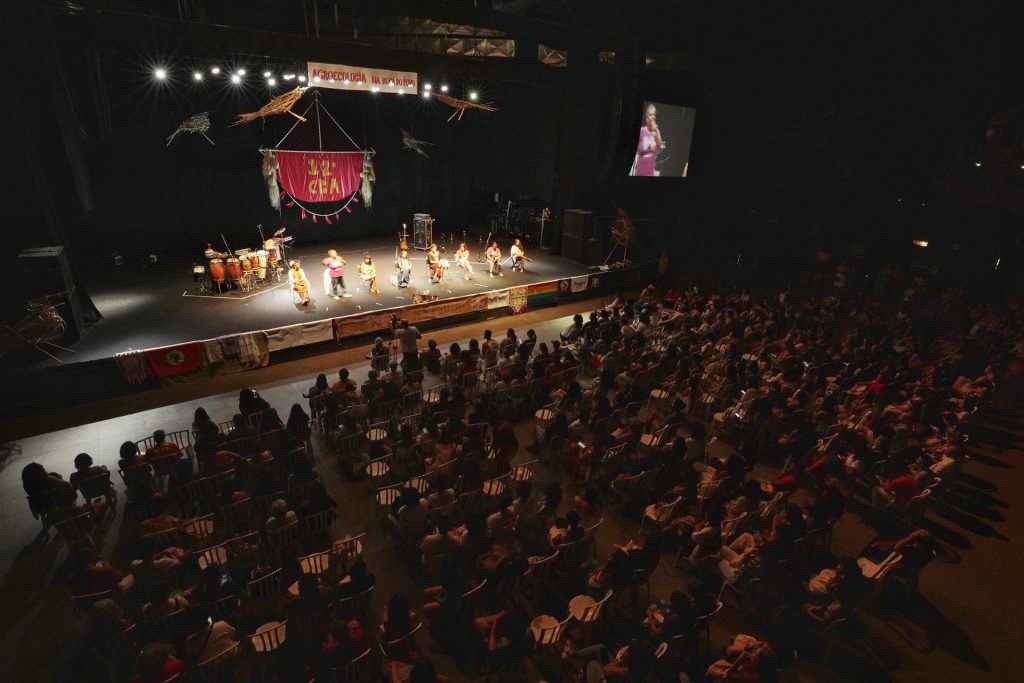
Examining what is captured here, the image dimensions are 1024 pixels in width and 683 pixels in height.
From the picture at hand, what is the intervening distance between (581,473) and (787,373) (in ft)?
16.5

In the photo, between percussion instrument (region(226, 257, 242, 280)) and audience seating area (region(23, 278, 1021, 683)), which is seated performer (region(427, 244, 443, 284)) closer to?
percussion instrument (region(226, 257, 242, 280))

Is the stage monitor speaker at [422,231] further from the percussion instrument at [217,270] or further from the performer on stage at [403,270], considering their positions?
the percussion instrument at [217,270]

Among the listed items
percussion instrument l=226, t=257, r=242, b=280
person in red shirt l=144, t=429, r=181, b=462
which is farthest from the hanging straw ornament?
person in red shirt l=144, t=429, r=181, b=462

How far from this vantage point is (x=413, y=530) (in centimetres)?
600

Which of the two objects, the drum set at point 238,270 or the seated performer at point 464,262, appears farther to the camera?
the seated performer at point 464,262

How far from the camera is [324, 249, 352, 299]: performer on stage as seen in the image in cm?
1434

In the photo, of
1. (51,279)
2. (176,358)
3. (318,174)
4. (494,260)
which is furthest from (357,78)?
(51,279)

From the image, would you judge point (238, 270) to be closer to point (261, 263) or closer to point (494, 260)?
point (261, 263)

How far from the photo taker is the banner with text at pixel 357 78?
40.7ft

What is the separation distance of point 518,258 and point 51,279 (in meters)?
12.0

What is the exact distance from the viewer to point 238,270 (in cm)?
1488

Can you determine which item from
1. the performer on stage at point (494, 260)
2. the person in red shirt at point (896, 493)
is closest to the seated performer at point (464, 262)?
the performer on stage at point (494, 260)

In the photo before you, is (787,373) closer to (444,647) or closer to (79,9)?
(444,647)

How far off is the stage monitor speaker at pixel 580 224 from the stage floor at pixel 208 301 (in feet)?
3.84
